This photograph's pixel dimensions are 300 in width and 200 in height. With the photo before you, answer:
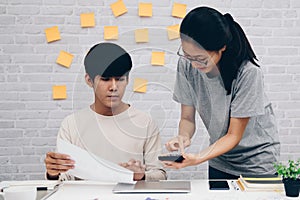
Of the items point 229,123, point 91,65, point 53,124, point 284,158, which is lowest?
point 284,158

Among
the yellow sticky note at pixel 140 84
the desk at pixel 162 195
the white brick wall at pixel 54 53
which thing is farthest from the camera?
the white brick wall at pixel 54 53

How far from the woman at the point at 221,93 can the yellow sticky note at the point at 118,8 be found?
3.69 ft

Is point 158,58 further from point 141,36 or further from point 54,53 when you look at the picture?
point 54,53

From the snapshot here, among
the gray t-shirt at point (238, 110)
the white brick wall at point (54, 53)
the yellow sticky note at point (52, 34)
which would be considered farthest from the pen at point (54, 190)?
the yellow sticky note at point (52, 34)

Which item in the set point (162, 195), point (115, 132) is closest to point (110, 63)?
point (115, 132)

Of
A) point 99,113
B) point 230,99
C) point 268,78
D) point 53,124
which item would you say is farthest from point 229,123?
point 53,124

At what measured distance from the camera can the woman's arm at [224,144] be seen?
1.59m

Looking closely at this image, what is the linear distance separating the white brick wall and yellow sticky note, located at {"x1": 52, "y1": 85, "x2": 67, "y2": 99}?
0.03 metres

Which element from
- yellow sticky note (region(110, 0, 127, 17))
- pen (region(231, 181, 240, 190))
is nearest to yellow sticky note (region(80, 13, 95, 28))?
yellow sticky note (region(110, 0, 127, 17))

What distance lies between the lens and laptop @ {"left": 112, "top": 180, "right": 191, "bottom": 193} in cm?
150

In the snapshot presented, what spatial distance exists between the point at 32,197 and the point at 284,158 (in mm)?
1941

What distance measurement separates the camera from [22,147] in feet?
8.98

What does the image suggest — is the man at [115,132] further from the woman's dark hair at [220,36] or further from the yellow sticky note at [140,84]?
the woman's dark hair at [220,36]

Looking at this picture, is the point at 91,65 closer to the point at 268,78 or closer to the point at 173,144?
the point at 173,144
